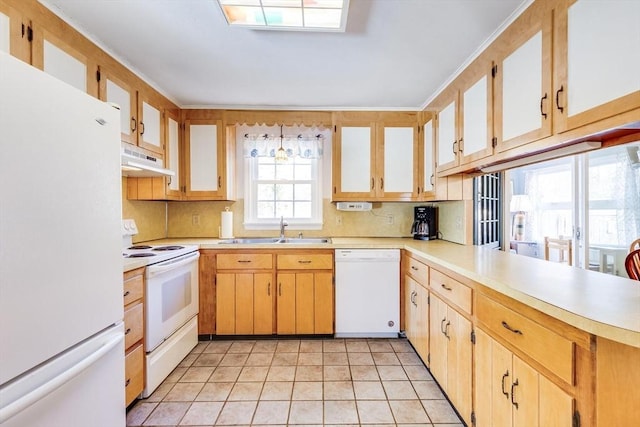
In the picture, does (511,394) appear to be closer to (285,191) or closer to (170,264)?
(170,264)

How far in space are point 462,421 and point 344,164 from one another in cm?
223

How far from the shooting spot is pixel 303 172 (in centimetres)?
330

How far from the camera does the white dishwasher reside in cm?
263

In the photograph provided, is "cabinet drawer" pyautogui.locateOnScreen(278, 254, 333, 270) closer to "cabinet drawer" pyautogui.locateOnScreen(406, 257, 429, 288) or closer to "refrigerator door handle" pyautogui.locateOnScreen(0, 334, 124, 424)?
"cabinet drawer" pyautogui.locateOnScreen(406, 257, 429, 288)

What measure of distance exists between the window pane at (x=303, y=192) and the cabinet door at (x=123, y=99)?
165cm

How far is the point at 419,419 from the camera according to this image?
1.64 m

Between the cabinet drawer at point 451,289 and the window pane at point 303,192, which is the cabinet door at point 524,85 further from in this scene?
the window pane at point 303,192

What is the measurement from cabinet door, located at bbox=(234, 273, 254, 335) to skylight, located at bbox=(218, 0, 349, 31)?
1996mm

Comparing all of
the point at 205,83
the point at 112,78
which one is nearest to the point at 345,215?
the point at 205,83

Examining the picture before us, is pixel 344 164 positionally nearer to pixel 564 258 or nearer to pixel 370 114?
pixel 370 114

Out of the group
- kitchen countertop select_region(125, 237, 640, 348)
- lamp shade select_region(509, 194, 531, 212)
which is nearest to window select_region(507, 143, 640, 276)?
lamp shade select_region(509, 194, 531, 212)

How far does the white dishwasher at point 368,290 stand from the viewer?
2629 millimetres

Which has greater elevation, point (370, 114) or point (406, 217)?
point (370, 114)

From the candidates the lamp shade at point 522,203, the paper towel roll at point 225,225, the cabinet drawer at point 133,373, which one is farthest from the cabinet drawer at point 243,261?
the lamp shade at point 522,203
